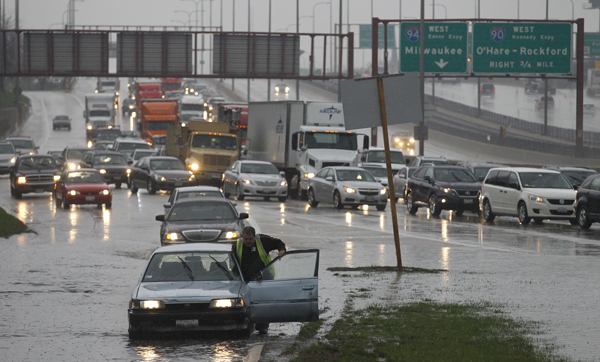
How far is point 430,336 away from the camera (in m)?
9.56

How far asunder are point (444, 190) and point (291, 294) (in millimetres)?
19252

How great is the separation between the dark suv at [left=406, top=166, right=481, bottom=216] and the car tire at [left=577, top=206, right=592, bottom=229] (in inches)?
192

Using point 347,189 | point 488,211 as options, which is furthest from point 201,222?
point 347,189

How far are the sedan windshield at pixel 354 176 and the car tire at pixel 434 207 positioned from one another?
297 centimetres

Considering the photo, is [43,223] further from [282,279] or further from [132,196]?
[282,279]

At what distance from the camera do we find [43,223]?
25.4 metres

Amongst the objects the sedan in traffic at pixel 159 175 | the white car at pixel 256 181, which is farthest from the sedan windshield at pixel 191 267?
the sedan in traffic at pixel 159 175

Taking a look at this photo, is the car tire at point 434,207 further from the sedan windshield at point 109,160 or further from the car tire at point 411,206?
the sedan windshield at point 109,160

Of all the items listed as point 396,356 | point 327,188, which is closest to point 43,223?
point 327,188

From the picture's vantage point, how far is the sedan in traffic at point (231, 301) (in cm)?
984

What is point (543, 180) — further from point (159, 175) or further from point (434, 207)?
point (159, 175)

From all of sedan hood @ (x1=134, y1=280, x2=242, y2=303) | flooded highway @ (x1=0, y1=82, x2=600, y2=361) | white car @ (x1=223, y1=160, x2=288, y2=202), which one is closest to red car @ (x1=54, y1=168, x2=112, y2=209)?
flooded highway @ (x1=0, y1=82, x2=600, y2=361)

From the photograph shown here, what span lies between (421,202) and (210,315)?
67.6 ft

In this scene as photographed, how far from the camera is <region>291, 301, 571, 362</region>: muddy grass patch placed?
8594 millimetres
